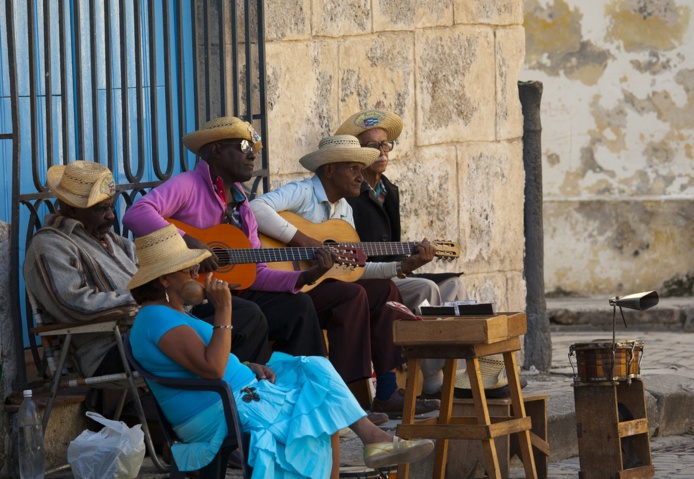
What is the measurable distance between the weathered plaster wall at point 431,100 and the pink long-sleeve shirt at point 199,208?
1183 millimetres

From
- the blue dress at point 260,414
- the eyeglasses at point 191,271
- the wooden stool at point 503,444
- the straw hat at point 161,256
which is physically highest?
the straw hat at point 161,256

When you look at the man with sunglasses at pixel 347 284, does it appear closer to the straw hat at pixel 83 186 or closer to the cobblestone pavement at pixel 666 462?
the cobblestone pavement at pixel 666 462

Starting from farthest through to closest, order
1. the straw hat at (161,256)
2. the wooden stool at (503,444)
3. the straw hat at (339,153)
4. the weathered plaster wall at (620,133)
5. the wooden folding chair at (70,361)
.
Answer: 1. the weathered plaster wall at (620,133)
2. the straw hat at (339,153)
3. the wooden stool at (503,444)
4. the wooden folding chair at (70,361)
5. the straw hat at (161,256)

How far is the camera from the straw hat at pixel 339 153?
23.7 feet

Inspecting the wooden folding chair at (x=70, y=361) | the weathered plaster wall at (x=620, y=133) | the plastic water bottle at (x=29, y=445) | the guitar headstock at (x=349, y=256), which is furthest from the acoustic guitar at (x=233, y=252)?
the weathered plaster wall at (x=620, y=133)

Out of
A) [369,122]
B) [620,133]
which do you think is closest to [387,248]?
[369,122]

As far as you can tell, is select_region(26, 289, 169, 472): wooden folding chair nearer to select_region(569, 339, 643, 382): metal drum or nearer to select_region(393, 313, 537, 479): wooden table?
select_region(393, 313, 537, 479): wooden table

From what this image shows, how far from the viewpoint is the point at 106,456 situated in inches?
213

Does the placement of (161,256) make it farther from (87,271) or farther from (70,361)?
(70,361)

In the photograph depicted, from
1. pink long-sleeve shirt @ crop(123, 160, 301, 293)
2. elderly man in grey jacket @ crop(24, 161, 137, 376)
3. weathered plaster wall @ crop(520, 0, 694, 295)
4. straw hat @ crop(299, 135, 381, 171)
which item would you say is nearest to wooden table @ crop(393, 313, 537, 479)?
pink long-sleeve shirt @ crop(123, 160, 301, 293)

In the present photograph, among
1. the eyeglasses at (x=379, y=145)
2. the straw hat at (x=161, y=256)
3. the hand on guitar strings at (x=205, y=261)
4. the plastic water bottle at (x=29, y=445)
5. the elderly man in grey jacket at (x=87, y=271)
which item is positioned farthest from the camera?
the eyeglasses at (x=379, y=145)

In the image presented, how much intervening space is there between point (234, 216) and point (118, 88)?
962 mm

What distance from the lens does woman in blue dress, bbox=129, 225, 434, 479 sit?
478 cm

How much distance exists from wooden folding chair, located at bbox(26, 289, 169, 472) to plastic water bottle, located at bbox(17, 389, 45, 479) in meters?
0.15
